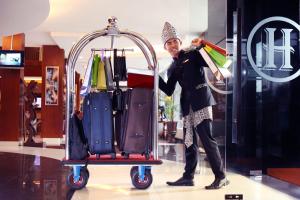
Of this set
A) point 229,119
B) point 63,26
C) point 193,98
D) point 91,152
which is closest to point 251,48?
point 229,119

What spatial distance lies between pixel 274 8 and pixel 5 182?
362cm

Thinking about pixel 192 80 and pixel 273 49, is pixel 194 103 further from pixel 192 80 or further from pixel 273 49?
pixel 273 49

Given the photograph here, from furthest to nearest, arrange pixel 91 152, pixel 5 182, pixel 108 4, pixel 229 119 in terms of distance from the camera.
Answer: pixel 108 4
pixel 229 119
pixel 5 182
pixel 91 152

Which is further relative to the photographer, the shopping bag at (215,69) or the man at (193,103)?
the man at (193,103)

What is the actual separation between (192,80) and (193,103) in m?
0.22

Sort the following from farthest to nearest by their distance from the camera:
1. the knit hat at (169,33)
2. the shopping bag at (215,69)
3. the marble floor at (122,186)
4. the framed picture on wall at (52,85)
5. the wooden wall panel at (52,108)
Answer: the framed picture on wall at (52,85), the wooden wall panel at (52,108), the knit hat at (169,33), the shopping bag at (215,69), the marble floor at (122,186)

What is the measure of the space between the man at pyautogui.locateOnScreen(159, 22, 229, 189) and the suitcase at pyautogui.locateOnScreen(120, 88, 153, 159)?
0.43 metres

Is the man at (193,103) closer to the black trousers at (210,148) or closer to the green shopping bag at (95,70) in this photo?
the black trousers at (210,148)

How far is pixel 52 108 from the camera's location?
1145 cm

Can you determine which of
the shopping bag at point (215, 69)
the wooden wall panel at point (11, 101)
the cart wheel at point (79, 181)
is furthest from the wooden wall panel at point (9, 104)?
the shopping bag at point (215, 69)

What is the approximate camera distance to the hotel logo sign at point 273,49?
14.4ft

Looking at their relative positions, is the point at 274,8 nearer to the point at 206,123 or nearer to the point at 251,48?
the point at 251,48

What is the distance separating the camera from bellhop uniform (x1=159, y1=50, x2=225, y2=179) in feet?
11.2

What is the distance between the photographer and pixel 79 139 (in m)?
3.26
